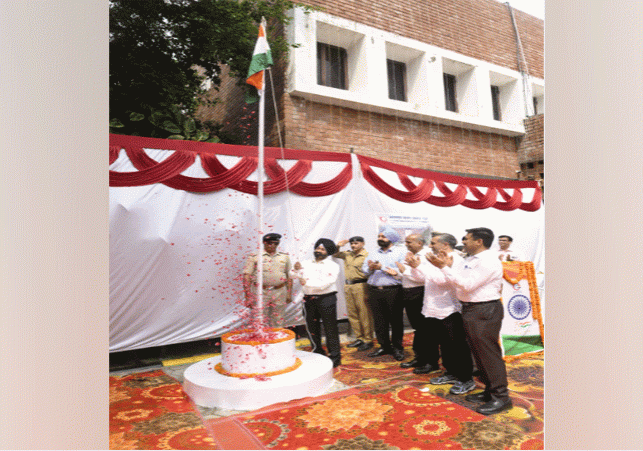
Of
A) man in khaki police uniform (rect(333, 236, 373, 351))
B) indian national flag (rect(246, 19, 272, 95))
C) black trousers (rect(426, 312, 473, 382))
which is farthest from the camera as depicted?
man in khaki police uniform (rect(333, 236, 373, 351))

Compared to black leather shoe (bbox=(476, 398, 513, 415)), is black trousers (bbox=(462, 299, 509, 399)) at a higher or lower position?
higher

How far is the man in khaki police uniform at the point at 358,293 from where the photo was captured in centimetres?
438

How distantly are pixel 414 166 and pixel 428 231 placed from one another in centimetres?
92

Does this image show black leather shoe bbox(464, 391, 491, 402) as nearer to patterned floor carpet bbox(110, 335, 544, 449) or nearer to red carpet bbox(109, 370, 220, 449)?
patterned floor carpet bbox(110, 335, 544, 449)

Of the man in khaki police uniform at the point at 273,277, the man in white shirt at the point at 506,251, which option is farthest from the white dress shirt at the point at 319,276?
the man in white shirt at the point at 506,251

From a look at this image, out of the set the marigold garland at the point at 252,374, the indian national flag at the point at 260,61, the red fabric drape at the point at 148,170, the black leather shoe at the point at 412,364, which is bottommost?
the black leather shoe at the point at 412,364

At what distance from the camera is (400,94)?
5.84m

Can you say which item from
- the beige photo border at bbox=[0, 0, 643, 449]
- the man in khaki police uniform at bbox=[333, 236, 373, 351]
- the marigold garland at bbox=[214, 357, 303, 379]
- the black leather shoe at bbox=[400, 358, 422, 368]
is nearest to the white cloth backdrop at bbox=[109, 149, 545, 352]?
→ the man in khaki police uniform at bbox=[333, 236, 373, 351]

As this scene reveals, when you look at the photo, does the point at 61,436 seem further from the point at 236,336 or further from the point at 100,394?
the point at 236,336

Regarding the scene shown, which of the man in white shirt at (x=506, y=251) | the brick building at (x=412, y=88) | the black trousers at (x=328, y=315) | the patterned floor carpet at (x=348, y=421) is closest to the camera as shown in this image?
the patterned floor carpet at (x=348, y=421)

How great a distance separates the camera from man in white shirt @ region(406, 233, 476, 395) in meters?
3.06

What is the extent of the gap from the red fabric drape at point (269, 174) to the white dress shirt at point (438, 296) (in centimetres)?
191

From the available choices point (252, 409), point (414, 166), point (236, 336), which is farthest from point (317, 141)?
point (252, 409)

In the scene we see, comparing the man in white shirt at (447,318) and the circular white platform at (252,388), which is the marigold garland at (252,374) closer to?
the circular white platform at (252,388)
